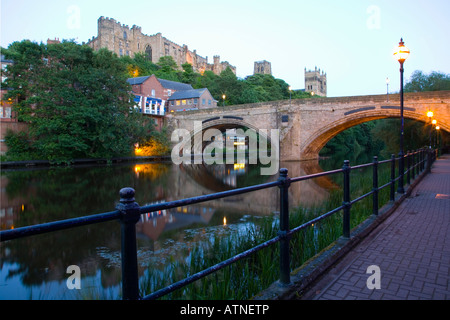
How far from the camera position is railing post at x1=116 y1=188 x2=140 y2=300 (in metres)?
1.57

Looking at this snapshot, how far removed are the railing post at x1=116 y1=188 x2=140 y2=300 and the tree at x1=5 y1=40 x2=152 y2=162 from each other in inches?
1011

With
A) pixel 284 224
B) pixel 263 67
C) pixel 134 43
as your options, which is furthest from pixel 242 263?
pixel 263 67

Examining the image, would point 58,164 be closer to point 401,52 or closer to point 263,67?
point 401,52

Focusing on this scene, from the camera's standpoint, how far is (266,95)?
5694 centimetres

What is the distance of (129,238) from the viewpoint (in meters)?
1.60

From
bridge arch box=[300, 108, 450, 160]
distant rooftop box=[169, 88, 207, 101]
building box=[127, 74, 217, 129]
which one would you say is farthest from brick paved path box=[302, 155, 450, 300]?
distant rooftop box=[169, 88, 207, 101]

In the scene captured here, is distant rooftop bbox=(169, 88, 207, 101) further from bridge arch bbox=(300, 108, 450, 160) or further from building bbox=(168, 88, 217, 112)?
bridge arch bbox=(300, 108, 450, 160)

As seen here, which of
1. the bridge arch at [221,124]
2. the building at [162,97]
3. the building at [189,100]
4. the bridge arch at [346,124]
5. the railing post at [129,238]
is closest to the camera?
the railing post at [129,238]

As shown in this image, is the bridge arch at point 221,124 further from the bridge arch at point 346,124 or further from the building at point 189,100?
the building at point 189,100

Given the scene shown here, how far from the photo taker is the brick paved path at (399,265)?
2.78m

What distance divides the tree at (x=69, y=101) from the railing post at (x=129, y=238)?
25687 mm

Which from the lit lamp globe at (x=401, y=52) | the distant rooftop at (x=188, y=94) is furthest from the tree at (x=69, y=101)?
the lit lamp globe at (x=401, y=52)
